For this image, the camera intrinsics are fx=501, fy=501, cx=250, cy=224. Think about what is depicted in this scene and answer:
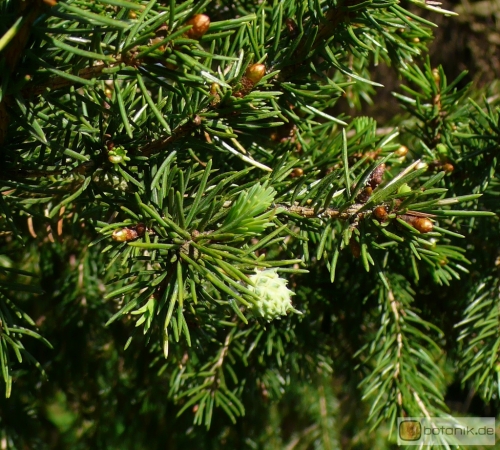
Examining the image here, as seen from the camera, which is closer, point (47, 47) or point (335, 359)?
point (47, 47)

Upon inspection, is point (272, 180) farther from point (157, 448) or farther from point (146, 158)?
point (157, 448)

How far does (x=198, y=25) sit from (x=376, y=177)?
0.22m

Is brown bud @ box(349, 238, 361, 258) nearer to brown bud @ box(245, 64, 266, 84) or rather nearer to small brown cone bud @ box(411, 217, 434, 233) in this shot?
small brown cone bud @ box(411, 217, 434, 233)

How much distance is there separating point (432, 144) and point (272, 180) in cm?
30

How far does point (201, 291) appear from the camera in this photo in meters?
0.43

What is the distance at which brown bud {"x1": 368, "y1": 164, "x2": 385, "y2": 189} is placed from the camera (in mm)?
464

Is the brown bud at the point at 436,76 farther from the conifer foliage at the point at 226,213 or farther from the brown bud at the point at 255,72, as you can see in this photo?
the brown bud at the point at 255,72

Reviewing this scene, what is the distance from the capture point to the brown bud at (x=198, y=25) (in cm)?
34

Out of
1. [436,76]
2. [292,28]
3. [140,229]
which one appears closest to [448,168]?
[436,76]

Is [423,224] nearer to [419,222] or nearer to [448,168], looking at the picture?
[419,222]

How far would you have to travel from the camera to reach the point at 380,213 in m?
0.43

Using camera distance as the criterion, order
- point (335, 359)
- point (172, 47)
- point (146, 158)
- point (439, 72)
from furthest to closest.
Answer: point (335, 359), point (439, 72), point (146, 158), point (172, 47)

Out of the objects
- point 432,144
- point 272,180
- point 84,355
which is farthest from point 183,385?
point 432,144

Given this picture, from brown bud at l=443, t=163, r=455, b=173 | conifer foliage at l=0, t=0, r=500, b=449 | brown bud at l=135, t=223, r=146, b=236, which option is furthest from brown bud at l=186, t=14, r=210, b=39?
brown bud at l=443, t=163, r=455, b=173
